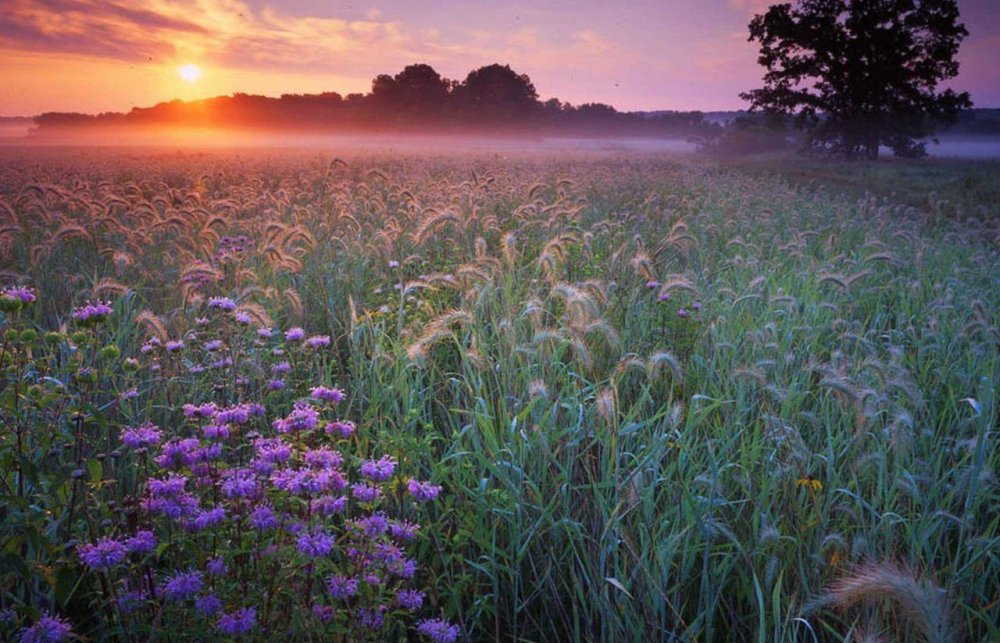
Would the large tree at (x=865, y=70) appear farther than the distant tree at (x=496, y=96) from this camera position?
No

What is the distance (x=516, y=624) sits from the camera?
2.40 metres

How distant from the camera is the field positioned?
6.04 feet

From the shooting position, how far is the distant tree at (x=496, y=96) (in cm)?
7769

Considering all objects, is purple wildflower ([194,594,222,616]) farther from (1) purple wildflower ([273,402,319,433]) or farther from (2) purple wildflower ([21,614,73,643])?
(1) purple wildflower ([273,402,319,433])

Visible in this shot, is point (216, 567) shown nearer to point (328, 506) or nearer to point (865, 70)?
point (328, 506)

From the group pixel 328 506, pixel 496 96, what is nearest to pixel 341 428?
pixel 328 506

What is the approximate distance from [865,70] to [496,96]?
50478mm

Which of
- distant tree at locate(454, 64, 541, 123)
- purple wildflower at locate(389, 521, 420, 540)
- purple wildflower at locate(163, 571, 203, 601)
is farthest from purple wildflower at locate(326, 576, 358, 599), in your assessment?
distant tree at locate(454, 64, 541, 123)

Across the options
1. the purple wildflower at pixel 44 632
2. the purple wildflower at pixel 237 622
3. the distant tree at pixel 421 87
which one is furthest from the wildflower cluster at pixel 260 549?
the distant tree at pixel 421 87

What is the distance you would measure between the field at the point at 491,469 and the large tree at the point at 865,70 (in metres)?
31.9

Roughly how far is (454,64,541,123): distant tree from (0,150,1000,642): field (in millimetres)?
76086

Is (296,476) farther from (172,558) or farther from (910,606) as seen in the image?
(910,606)

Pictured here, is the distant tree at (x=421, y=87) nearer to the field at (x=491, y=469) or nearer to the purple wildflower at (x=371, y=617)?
the field at (x=491, y=469)

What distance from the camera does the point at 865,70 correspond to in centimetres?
3300
